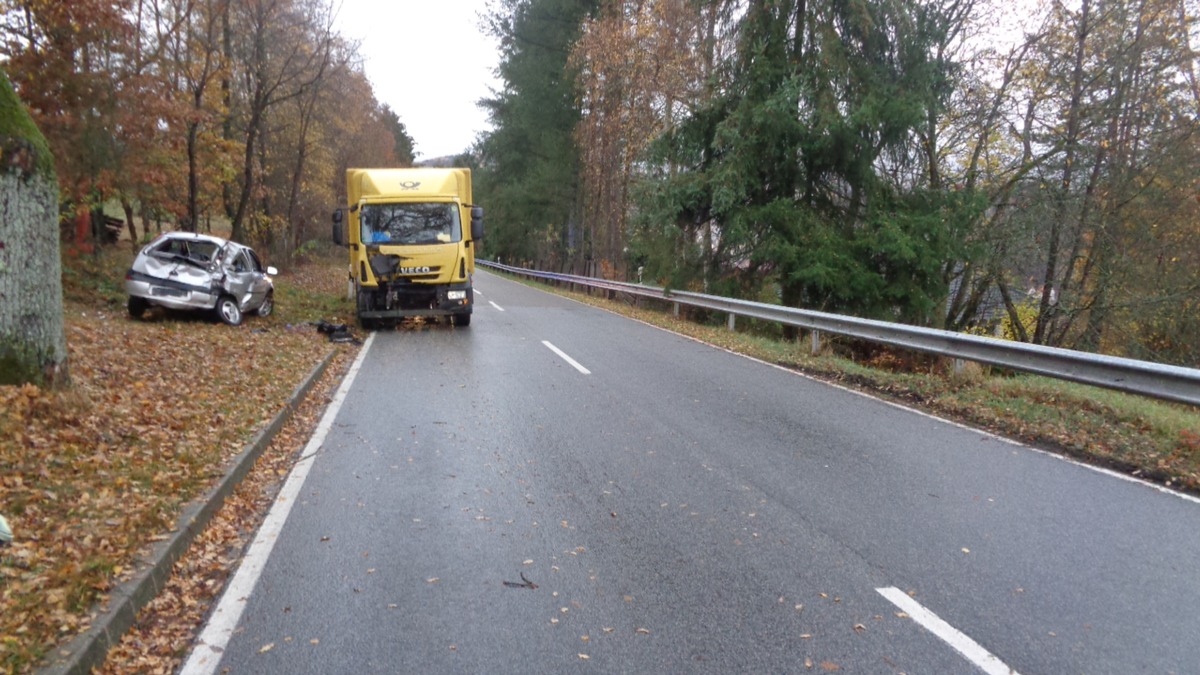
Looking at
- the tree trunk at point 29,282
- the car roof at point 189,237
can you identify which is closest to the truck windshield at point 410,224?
the car roof at point 189,237

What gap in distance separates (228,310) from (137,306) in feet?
4.76

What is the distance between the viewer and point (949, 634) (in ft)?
12.3

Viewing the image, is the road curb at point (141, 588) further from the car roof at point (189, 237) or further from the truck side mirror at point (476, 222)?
the truck side mirror at point (476, 222)

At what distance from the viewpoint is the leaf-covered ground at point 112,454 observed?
3.85m

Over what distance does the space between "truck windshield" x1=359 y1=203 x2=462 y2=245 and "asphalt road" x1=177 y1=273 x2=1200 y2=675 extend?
327 inches

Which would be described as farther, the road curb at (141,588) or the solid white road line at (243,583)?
the solid white road line at (243,583)

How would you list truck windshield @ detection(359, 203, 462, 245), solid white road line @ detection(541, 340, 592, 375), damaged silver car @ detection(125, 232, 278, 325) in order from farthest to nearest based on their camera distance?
truck windshield @ detection(359, 203, 462, 245)
damaged silver car @ detection(125, 232, 278, 325)
solid white road line @ detection(541, 340, 592, 375)

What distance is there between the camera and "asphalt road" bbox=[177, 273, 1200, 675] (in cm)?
363

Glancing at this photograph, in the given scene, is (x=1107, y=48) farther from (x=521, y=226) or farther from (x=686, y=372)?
(x=521, y=226)

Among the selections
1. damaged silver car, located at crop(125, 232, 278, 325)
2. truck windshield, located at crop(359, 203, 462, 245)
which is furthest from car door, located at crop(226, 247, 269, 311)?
truck windshield, located at crop(359, 203, 462, 245)

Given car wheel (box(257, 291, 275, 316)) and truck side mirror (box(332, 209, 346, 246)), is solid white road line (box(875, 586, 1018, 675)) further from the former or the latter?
car wheel (box(257, 291, 275, 316))

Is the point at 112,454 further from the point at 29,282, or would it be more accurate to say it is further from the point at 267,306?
the point at 267,306

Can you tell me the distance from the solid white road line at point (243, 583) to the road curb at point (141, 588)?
34cm

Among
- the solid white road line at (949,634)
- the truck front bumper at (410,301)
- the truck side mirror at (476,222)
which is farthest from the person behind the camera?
the truck front bumper at (410,301)
